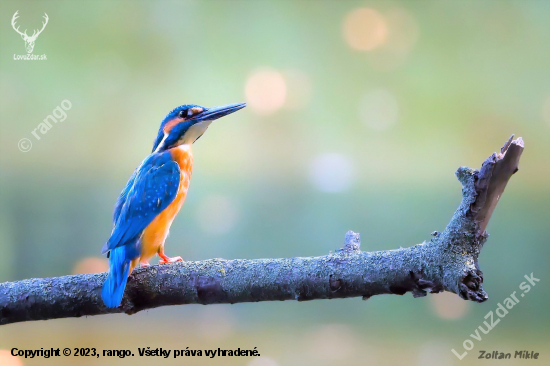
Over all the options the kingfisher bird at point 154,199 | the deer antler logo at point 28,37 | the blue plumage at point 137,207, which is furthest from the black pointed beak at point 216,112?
the deer antler logo at point 28,37

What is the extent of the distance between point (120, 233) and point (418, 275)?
0.70 metres

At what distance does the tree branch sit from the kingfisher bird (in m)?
0.06

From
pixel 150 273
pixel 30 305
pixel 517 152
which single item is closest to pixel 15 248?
pixel 30 305

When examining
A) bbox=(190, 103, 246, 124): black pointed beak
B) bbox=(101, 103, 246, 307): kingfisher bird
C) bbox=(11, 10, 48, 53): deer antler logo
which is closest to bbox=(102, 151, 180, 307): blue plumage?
bbox=(101, 103, 246, 307): kingfisher bird

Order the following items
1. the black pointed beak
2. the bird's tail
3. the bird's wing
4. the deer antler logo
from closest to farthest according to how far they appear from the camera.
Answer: the bird's tail
the bird's wing
the black pointed beak
the deer antler logo

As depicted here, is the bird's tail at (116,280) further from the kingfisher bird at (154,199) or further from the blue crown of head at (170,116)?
the blue crown of head at (170,116)

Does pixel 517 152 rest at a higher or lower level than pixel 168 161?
higher

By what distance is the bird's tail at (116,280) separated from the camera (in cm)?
109

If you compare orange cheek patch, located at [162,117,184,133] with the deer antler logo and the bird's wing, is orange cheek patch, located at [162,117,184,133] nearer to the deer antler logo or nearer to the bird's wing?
the bird's wing

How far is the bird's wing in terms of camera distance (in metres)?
1.22

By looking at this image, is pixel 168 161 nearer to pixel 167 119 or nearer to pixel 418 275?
pixel 167 119

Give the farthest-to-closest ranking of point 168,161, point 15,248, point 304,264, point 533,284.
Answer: point 15,248 → point 533,284 → point 168,161 → point 304,264

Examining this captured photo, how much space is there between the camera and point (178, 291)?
1151mm

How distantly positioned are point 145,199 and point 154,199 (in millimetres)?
22
